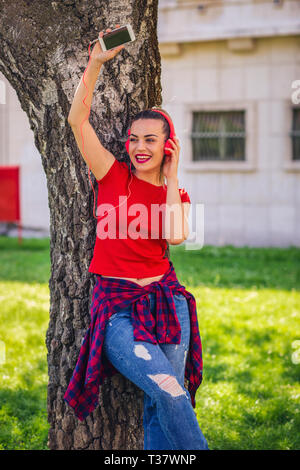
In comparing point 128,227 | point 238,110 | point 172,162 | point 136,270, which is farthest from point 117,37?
point 238,110

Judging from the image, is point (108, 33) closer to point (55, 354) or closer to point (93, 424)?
point (55, 354)

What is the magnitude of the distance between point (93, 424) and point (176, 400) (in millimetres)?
836

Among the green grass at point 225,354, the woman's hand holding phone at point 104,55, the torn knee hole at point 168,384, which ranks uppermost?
the woman's hand holding phone at point 104,55

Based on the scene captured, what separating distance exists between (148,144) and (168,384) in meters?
1.10

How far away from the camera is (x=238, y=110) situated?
13.5 meters

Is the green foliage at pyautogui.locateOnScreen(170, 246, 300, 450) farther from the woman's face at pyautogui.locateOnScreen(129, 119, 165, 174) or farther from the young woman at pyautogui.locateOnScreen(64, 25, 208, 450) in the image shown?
the woman's face at pyautogui.locateOnScreen(129, 119, 165, 174)

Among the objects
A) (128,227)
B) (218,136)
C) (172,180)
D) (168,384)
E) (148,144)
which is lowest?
(168,384)

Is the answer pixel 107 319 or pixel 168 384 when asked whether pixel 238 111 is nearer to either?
pixel 107 319

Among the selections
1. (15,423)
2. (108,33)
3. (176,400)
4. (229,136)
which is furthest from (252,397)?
(229,136)

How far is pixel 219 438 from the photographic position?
4125 mm

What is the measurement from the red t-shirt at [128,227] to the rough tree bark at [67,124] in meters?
0.29

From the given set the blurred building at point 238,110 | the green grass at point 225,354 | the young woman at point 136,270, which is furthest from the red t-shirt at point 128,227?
the blurred building at point 238,110

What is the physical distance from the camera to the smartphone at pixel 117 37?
2801 millimetres

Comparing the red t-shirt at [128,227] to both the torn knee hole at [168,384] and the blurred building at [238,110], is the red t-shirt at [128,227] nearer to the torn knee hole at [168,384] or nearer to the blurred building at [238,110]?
the torn knee hole at [168,384]
